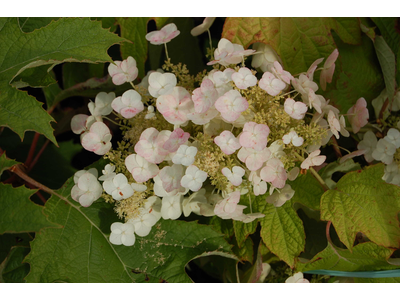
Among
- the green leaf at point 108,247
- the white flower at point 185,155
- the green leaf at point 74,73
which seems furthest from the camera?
the green leaf at point 74,73

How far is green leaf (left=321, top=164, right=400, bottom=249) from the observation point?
2.69 ft

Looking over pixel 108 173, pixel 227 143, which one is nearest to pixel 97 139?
pixel 108 173

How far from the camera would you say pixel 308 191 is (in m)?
0.89

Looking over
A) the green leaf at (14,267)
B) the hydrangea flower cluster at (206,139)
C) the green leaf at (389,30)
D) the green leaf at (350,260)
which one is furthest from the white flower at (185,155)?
the green leaf at (389,30)

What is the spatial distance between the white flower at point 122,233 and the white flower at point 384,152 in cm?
66

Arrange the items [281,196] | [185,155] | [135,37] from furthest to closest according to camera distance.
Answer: [135,37], [281,196], [185,155]

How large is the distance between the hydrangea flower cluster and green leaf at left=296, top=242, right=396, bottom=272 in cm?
27

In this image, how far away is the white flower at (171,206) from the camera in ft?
2.66

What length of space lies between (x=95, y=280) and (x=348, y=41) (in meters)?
0.95

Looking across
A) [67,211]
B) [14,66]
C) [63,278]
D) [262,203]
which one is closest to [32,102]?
[14,66]

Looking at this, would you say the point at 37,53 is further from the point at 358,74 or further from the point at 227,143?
the point at 358,74

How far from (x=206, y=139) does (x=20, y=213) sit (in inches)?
16.6

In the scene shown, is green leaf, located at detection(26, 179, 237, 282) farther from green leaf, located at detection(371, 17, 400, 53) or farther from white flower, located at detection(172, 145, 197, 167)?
green leaf, located at detection(371, 17, 400, 53)

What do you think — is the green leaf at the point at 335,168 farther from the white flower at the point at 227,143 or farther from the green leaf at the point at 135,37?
the green leaf at the point at 135,37
